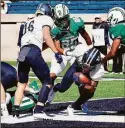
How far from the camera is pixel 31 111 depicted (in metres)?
8.02

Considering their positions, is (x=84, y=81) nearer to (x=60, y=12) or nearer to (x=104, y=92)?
(x=60, y=12)

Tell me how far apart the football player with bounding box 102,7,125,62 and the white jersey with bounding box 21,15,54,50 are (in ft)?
2.82

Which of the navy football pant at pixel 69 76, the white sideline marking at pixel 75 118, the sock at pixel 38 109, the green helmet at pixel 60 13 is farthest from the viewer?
the green helmet at pixel 60 13

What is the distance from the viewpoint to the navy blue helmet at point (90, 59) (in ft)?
25.2

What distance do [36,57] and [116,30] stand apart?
47.9 inches

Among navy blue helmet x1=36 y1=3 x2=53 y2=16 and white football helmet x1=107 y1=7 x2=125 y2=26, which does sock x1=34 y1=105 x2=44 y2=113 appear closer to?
navy blue helmet x1=36 y1=3 x2=53 y2=16

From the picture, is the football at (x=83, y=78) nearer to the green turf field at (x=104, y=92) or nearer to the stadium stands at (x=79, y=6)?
the green turf field at (x=104, y=92)

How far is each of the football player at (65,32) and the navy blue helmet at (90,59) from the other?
1.05 ft

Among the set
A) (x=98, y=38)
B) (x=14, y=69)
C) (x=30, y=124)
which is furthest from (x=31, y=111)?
(x=98, y=38)

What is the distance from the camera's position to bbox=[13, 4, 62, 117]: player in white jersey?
7414 millimetres

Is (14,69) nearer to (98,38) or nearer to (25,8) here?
(98,38)

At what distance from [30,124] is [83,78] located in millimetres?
1208

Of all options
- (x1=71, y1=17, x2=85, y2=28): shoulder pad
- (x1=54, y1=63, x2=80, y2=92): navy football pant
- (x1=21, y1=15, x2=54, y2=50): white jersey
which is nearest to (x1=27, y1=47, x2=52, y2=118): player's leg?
(x1=21, y1=15, x2=54, y2=50): white jersey

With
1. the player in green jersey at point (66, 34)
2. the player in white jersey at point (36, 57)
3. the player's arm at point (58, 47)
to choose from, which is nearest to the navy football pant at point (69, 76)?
the player in green jersey at point (66, 34)
